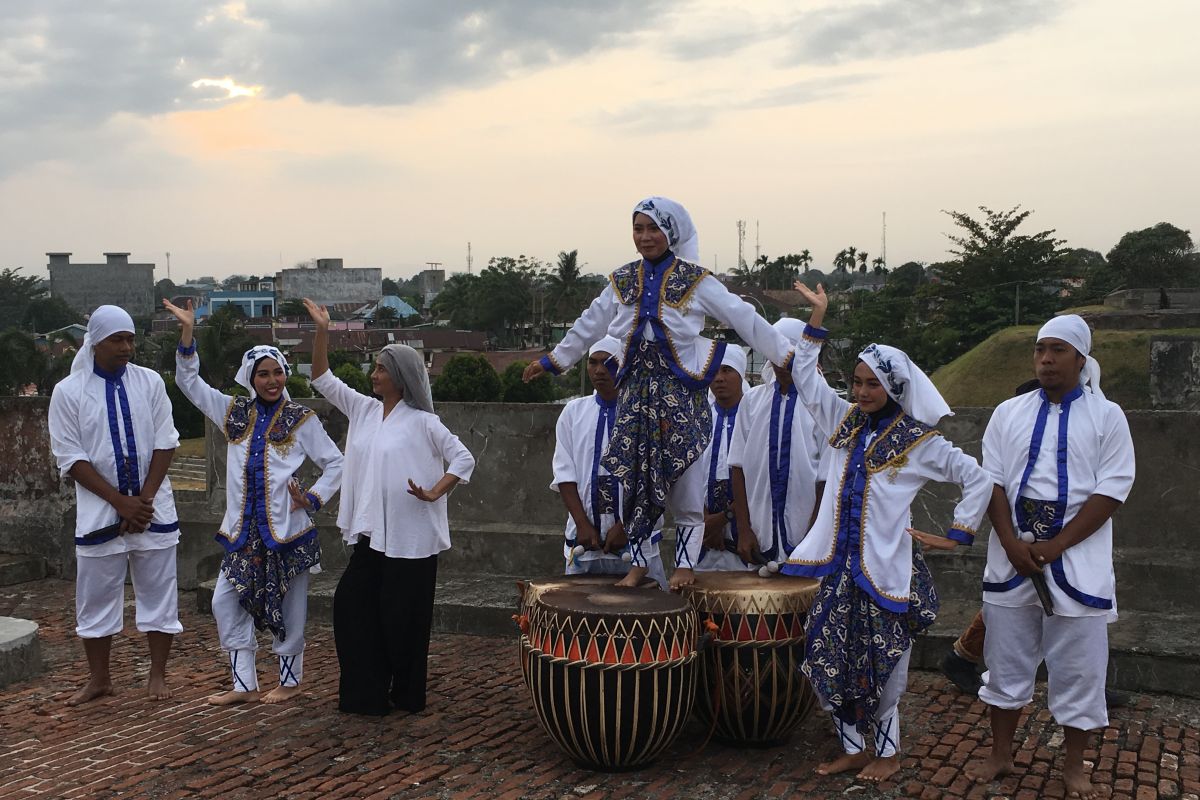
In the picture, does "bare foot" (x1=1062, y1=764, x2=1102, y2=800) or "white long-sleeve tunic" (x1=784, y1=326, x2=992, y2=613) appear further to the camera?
"white long-sleeve tunic" (x1=784, y1=326, x2=992, y2=613)

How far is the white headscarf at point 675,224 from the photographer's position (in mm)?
5426

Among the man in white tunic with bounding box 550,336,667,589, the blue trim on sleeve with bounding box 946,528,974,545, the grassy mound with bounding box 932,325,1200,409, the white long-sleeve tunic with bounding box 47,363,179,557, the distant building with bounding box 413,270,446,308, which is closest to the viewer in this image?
the blue trim on sleeve with bounding box 946,528,974,545

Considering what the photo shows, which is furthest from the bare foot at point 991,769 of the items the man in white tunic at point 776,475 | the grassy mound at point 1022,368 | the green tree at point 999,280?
the green tree at point 999,280

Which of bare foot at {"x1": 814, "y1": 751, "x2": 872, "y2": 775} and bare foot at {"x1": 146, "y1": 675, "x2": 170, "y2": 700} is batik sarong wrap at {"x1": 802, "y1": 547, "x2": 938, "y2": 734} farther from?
bare foot at {"x1": 146, "y1": 675, "x2": 170, "y2": 700}

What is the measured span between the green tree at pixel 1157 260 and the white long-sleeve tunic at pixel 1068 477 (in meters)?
40.8

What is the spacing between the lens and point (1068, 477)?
482 centimetres

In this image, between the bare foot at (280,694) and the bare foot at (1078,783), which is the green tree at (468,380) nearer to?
the bare foot at (280,694)

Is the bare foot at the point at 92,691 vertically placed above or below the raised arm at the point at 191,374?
below

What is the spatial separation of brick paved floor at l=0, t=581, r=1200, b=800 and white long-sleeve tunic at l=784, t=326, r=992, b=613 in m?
0.90

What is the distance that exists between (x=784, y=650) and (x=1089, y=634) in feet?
4.21

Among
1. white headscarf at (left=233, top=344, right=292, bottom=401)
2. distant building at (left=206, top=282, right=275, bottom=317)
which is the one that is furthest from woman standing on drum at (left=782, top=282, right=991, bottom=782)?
distant building at (left=206, top=282, right=275, bottom=317)

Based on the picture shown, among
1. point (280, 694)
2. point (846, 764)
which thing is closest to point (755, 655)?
point (846, 764)

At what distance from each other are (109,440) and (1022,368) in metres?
23.7

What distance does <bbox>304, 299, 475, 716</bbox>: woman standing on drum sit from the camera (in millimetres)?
6000
